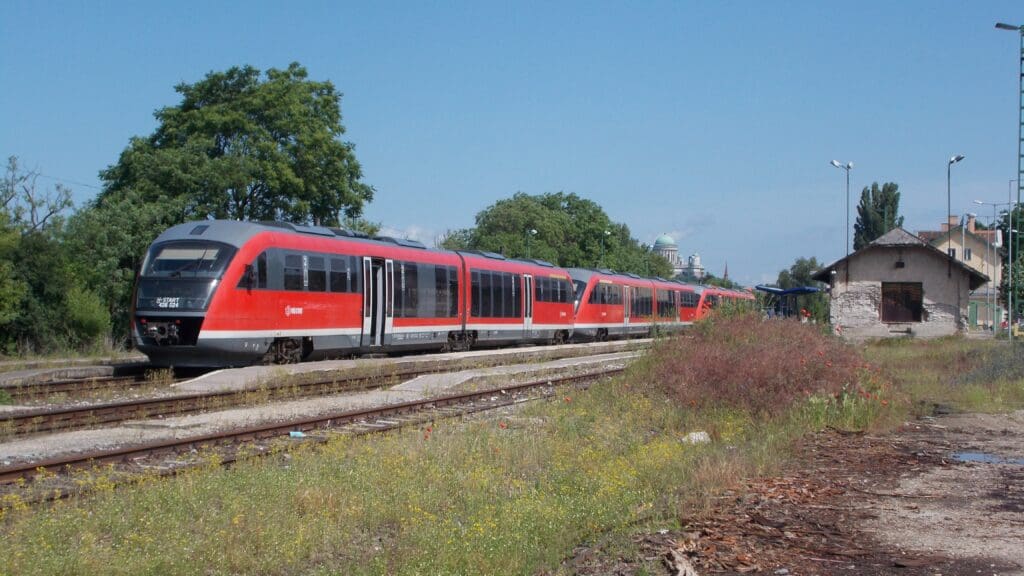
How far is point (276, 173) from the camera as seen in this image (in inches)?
1698

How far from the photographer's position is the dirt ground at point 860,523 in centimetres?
666

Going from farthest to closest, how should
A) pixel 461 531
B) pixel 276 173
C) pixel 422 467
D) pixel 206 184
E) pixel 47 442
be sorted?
pixel 276 173
pixel 206 184
pixel 47 442
pixel 422 467
pixel 461 531

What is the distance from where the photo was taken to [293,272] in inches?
819

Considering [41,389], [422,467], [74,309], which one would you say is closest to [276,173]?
[74,309]

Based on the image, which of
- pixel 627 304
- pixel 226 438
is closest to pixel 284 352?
pixel 226 438

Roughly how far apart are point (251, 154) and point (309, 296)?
78.9ft

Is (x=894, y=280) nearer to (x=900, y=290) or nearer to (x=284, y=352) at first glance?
(x=900, y=290)

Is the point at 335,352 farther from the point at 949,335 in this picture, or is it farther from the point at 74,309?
the point at 949,335

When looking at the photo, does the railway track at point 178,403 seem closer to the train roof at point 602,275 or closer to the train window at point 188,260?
the train window at point 188,260

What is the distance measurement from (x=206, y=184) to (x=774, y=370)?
101ft

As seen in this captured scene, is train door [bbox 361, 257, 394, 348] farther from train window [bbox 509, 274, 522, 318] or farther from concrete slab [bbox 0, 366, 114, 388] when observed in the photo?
train window [bbox 509, 274, 522, 318]

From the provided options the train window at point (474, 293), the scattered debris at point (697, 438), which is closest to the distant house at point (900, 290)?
the train window at point (474, 293)

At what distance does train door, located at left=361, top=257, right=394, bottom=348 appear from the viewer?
23453mm

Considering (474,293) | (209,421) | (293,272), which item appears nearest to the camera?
(209,421)
